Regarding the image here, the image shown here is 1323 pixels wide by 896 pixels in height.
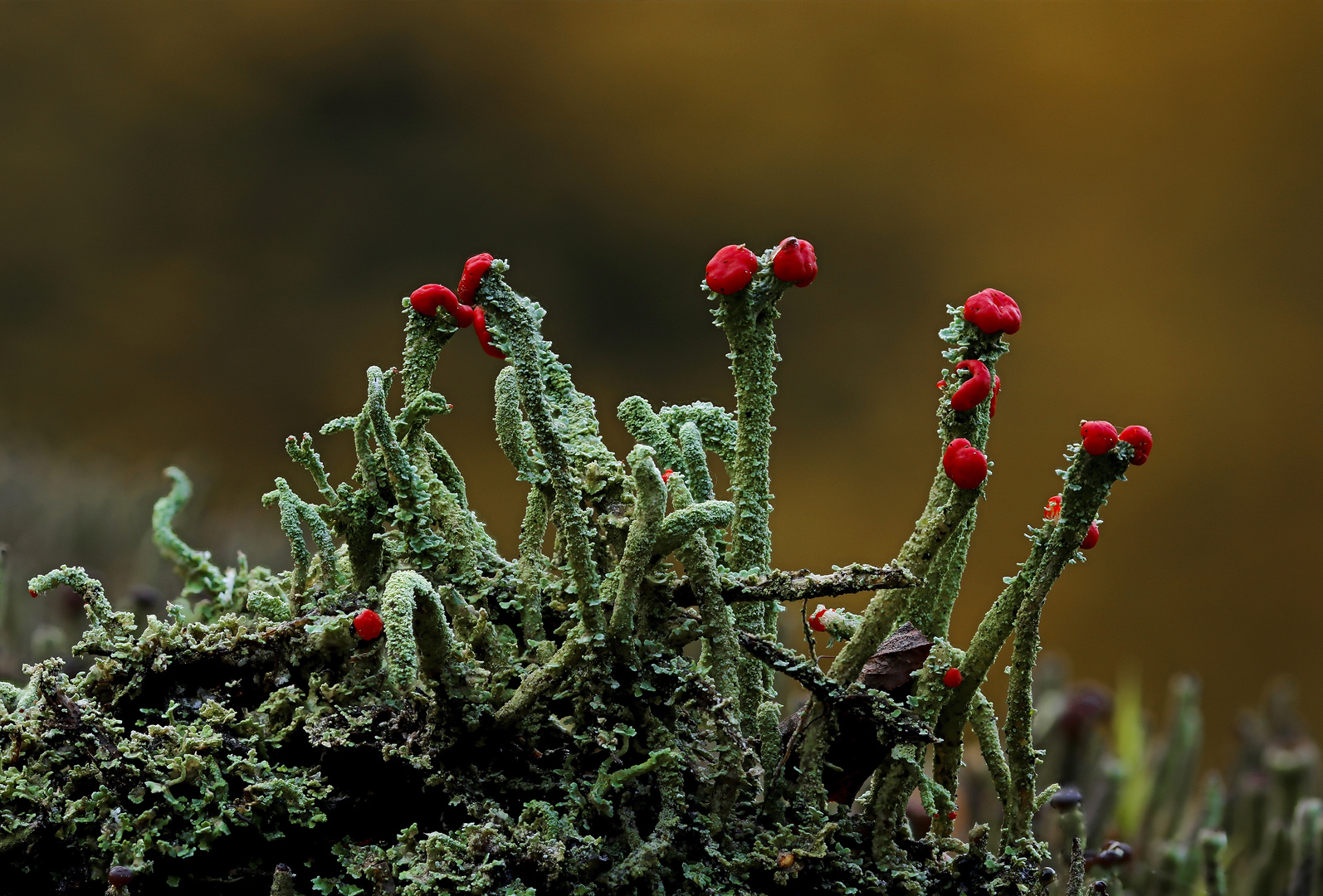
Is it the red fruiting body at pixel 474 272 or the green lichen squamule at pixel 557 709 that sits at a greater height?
the red fruiting body at pixel 474 272

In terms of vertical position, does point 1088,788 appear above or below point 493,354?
below

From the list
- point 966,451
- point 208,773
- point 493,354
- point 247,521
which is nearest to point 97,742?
point 208,773

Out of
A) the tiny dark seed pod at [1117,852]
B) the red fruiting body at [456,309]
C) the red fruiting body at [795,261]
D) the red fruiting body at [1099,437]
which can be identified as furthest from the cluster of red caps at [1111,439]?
the red fruiting body at [456,309]

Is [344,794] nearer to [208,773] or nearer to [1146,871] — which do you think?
[208,773]

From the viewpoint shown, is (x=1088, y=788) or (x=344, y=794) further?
(x=1088, y=788)

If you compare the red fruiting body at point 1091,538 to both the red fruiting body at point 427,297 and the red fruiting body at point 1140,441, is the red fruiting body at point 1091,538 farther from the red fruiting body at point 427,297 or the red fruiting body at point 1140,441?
the red fruiting body at point 427,297

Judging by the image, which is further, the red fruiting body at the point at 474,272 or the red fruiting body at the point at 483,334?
the red fruiting body at the point at 483,334
